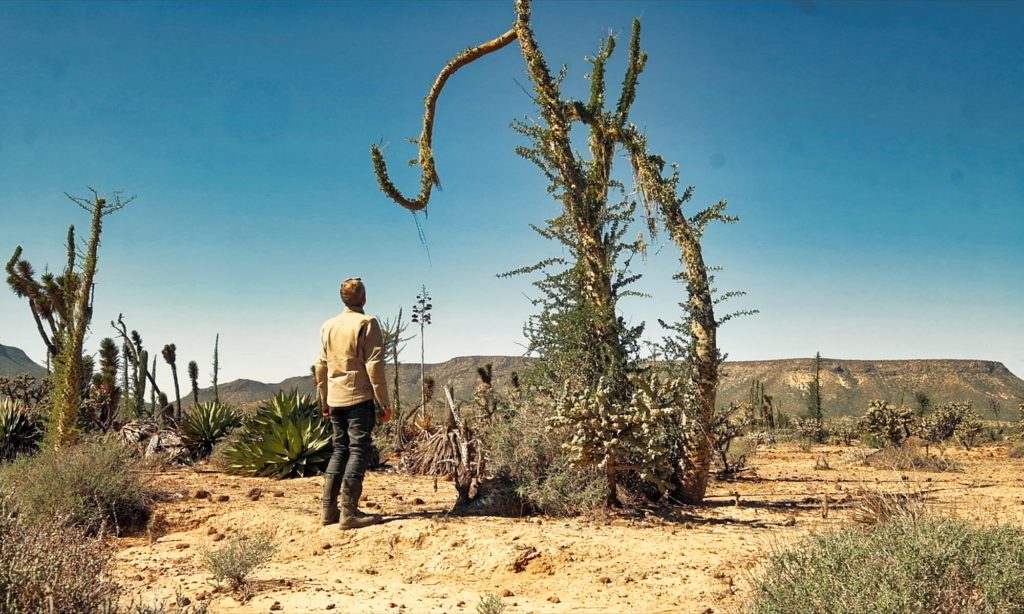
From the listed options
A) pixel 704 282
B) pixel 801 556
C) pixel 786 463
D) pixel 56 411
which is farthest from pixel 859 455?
pixel 56 411

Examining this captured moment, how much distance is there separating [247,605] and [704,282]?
5.70 meters

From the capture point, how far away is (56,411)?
11.9 meters

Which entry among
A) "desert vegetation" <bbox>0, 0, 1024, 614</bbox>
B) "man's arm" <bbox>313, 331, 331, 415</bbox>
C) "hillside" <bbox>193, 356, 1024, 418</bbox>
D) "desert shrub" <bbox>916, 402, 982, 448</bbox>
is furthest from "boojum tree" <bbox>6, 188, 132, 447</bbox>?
"hillside" <bbox>193, 356, 1024, 418</bbox>

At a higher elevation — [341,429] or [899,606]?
[341,429]

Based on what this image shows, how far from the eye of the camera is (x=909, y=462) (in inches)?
561

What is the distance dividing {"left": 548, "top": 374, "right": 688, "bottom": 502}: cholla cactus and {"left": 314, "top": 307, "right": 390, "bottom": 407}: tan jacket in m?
1.76

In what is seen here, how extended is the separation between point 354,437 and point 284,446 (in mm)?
4388

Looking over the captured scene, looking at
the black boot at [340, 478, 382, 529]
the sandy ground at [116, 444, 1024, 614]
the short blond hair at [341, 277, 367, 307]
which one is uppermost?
the short blond hair at [341, 277, 367, 307]

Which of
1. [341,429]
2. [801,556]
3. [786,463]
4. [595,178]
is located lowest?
[786,463]

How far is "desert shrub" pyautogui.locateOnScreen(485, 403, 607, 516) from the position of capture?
7.04m

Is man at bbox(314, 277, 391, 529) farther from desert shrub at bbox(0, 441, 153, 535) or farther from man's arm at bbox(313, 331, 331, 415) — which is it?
desert shrub at bbox(0, 441, 153, 535)

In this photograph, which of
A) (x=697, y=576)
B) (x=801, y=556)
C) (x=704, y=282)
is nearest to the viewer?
(x=801, y=556)

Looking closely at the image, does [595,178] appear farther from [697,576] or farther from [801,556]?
[801,556]

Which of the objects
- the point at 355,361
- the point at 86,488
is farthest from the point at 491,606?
the point at 86,488
